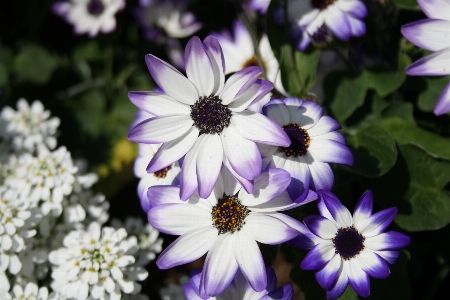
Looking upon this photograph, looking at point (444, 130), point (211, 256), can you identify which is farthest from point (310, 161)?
point (444, 130)

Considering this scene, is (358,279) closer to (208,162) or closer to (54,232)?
(208,162)

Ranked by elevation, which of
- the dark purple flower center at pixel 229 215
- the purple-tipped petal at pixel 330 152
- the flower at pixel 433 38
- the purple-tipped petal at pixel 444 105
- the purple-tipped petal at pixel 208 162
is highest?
the flower at pixel 433 38

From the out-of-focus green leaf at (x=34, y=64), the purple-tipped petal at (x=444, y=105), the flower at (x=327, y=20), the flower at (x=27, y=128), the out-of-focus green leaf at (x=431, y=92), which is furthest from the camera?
the out-of-focus green leaf at (x=34, y=64)

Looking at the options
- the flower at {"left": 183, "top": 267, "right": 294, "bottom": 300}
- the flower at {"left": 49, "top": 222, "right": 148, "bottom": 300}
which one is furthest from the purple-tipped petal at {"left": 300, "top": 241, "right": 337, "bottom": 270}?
the flower at {"left": 49, "top": 222, "right": 148, "bottom": 300}

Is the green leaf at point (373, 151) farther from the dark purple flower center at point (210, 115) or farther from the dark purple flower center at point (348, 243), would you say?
the dark purple flower center at point (210, 115)

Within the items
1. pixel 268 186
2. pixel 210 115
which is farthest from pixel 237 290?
pixel 210 115

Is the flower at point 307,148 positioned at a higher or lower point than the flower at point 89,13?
higher

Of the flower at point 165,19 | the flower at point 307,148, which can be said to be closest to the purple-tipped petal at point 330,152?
the flower at point 307,148

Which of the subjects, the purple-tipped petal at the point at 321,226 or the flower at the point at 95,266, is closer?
the purple-tipped petal at the point at 321,226
